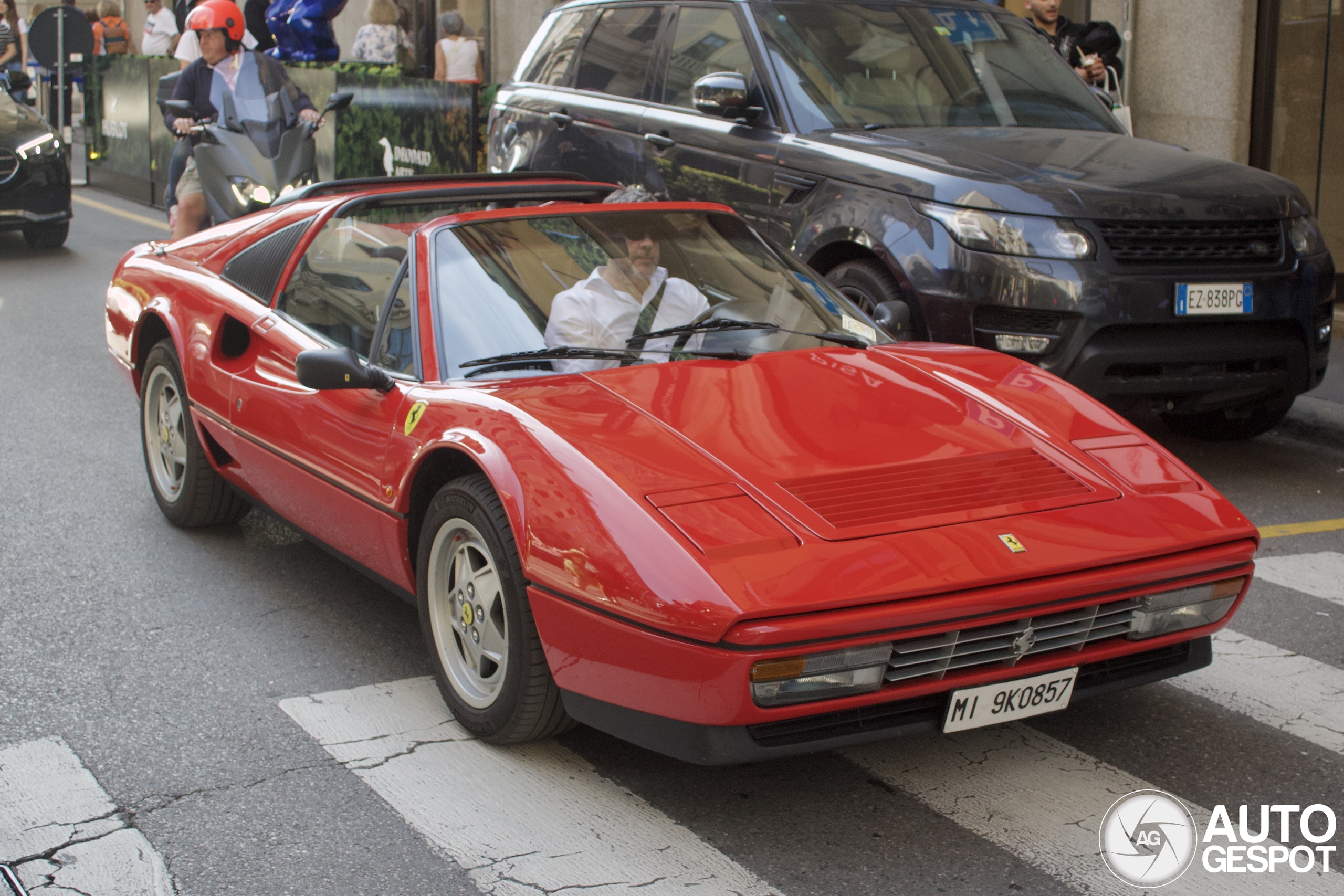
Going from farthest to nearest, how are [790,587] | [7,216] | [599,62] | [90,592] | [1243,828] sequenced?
[7,216] < [599,62] < [90,592] < [1243,828] < [790,587]

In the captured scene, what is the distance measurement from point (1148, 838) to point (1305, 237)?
4050 millimetres

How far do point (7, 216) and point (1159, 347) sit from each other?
10.4 metres

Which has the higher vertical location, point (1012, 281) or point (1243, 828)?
point (1012, 281)

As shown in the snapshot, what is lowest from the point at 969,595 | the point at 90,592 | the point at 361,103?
the point at 90,592

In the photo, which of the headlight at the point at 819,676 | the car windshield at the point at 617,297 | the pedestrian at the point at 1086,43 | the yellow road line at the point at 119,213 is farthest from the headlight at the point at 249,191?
the headlight at the point at 819,676

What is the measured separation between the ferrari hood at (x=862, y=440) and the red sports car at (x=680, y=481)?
1cm

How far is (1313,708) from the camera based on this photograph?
4.00 m

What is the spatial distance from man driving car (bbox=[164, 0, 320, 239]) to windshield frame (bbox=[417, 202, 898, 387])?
5.51 metres

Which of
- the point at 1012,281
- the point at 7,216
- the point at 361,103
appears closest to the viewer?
the point at 1012,281

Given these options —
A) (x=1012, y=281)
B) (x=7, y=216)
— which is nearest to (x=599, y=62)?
(x=1012, y=281)

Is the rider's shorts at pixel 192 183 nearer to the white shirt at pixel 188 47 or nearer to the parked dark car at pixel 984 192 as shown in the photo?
the parked dark car at pixel 984 192

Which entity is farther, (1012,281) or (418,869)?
(1012,281)

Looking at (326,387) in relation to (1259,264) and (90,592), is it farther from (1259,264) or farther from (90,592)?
(1259,264)

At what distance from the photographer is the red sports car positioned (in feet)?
10.1
